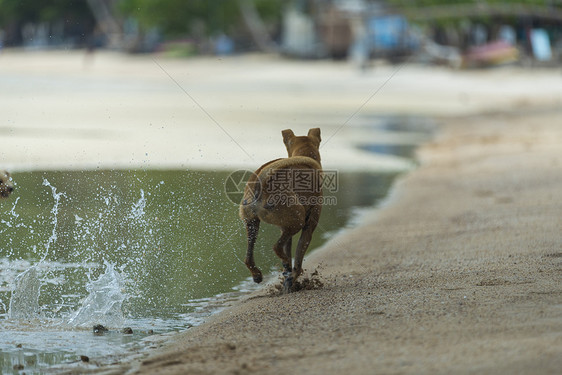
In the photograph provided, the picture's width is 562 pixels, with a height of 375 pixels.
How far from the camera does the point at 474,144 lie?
20.4 m

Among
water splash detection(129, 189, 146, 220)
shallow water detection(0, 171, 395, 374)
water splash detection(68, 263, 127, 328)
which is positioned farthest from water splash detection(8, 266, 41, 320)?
water splash detection(129, 189, 146, 220)

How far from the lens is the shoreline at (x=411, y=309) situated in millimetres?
5203

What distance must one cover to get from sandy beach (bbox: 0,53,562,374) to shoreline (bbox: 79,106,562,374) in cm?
2

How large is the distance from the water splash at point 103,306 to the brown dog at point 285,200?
1.06m

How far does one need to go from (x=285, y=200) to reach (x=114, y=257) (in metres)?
2.81

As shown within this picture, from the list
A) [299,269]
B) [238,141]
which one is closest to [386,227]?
[299,269]

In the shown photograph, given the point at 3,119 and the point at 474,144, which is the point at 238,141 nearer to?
the point at 474,144

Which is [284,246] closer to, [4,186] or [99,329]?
[99,329]

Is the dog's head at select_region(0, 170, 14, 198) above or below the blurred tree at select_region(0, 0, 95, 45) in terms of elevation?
below

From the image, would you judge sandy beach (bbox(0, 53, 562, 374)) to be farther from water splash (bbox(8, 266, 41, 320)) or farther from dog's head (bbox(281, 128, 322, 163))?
water splash (bbox(8, 266, 41, 320))

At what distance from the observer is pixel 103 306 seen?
7.18 meters

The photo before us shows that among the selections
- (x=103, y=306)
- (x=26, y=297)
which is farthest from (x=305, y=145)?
(x=26, y=297)

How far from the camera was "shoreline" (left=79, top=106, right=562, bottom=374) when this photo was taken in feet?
17.1

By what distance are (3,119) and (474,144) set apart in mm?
12753
